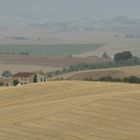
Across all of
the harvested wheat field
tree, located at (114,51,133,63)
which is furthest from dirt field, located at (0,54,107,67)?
the harvested wheat field

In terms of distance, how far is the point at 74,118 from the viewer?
22375mm

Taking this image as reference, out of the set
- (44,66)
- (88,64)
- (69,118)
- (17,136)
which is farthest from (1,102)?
(44,66)

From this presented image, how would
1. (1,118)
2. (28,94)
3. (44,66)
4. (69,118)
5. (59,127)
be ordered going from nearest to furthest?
(59,127), (69,118), (1,118), (28,94), (44,66)

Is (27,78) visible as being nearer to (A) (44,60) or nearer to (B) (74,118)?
(B) (74,118)

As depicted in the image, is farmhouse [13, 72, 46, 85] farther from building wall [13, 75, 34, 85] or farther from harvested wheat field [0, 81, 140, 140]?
harvested wheat field [0, 81, 140, 140]

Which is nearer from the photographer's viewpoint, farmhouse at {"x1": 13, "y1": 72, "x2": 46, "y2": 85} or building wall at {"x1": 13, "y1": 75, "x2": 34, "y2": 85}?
farmhouse at {"x1": 13, "y1": 72, "x2": 46, "y2": 85}

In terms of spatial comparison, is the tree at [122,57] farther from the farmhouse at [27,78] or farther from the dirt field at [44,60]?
the farmhouse at [27,78]

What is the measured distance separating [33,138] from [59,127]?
1.59 meters

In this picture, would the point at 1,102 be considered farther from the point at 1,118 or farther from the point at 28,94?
the point at 1,118

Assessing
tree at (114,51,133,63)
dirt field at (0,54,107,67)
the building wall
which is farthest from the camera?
dirt field at (0,54,107,67)

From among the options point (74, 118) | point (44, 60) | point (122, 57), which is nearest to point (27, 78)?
point (122, 57)

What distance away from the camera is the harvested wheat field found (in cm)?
2000

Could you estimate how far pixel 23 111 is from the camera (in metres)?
25.6

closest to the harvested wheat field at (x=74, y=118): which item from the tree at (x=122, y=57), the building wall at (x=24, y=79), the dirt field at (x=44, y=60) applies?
the building wall at (x=24, y=79)
